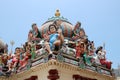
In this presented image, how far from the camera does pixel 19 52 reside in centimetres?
2377

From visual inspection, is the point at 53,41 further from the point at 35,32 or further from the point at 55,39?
the point at 35,32

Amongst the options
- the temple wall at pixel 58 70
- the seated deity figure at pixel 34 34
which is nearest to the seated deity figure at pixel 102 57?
the temple wall at pixel 58 70

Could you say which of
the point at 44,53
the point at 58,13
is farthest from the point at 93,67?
the point at 58,13

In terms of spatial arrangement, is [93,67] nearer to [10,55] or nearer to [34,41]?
[34,41]

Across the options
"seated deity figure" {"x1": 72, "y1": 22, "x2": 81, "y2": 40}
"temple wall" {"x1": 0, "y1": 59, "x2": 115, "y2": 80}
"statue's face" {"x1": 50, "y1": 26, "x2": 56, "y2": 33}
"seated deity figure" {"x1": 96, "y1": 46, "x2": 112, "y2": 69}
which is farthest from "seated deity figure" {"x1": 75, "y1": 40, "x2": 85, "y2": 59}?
"seated deity figure" {"x1": 72, "y1": 22, "x2": 81, "y2": 40}

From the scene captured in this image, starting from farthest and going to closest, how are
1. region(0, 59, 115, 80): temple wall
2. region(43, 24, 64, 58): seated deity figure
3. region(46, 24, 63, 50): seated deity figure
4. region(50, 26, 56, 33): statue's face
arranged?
region(50, 26, 56, 33): statue's face, region(46, 24, 63, 50): seated deity figure, region(43, 24, 64, 58): seated deity figure, region(0, 59, 115, 80): temple wall

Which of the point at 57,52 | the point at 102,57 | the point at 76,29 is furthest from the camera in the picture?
the point at 76,29

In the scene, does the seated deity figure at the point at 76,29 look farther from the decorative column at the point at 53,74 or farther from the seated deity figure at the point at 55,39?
the decorative column at the point at 53,74

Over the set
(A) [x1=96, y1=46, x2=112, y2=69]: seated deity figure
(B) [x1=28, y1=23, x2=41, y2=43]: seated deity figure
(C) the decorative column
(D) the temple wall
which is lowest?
(C) the decorative column

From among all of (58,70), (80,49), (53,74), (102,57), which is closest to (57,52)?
(58,70)

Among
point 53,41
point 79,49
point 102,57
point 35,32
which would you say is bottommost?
point 102,57

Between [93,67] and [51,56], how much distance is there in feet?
14.6

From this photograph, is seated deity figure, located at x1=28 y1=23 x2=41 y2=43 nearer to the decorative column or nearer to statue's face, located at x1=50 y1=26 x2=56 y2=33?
statue's face, located at x1=50 y1=26 x2=56 y2=33

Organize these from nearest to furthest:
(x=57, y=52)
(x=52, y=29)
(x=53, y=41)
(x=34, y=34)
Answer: (x=57, y=52), (x=53, y=41), (x=52, y=29), (x=34, y=34)
